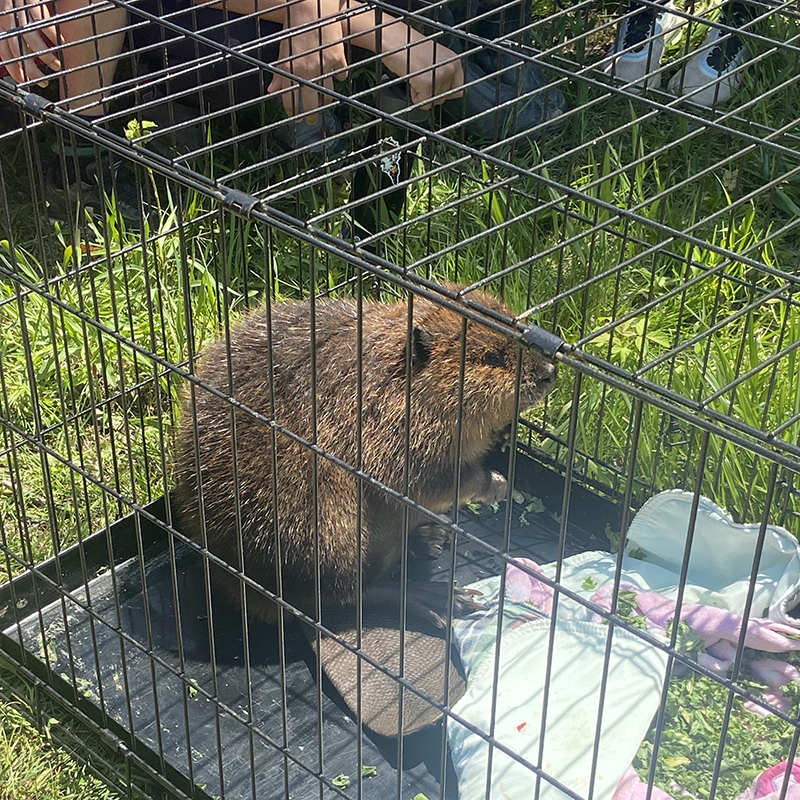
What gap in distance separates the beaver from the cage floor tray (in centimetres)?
14

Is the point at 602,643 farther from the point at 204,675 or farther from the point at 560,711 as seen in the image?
the point at 204,675

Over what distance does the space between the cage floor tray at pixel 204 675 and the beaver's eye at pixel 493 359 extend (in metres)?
0.51

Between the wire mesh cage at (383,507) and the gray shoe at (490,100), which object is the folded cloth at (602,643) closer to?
the wire mesh cage at (383,507)

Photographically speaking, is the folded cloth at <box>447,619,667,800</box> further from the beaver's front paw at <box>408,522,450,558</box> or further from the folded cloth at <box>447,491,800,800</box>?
the beaver's front paw at <box>408,522,450,558</box>

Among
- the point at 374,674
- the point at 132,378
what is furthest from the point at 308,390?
the point at 132,378

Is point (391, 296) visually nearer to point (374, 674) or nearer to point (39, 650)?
point (374, 674)

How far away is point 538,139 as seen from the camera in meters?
4.34

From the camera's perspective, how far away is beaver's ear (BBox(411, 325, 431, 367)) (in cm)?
248

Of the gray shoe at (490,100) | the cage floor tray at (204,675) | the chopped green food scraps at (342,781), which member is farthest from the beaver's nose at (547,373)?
the gray shoe at (490,100)

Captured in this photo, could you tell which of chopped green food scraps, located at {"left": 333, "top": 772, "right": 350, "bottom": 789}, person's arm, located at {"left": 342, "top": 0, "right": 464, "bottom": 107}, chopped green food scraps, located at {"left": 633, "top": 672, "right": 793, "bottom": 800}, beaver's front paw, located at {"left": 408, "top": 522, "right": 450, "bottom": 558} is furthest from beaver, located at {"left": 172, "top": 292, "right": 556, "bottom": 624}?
person's arm, located at {"left": 342, "top": 0, "right": 464, "bottom": 107}

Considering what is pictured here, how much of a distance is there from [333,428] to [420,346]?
27 cm

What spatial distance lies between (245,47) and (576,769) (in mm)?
1490

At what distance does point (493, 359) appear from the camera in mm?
2660

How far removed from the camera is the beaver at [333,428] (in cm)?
246
